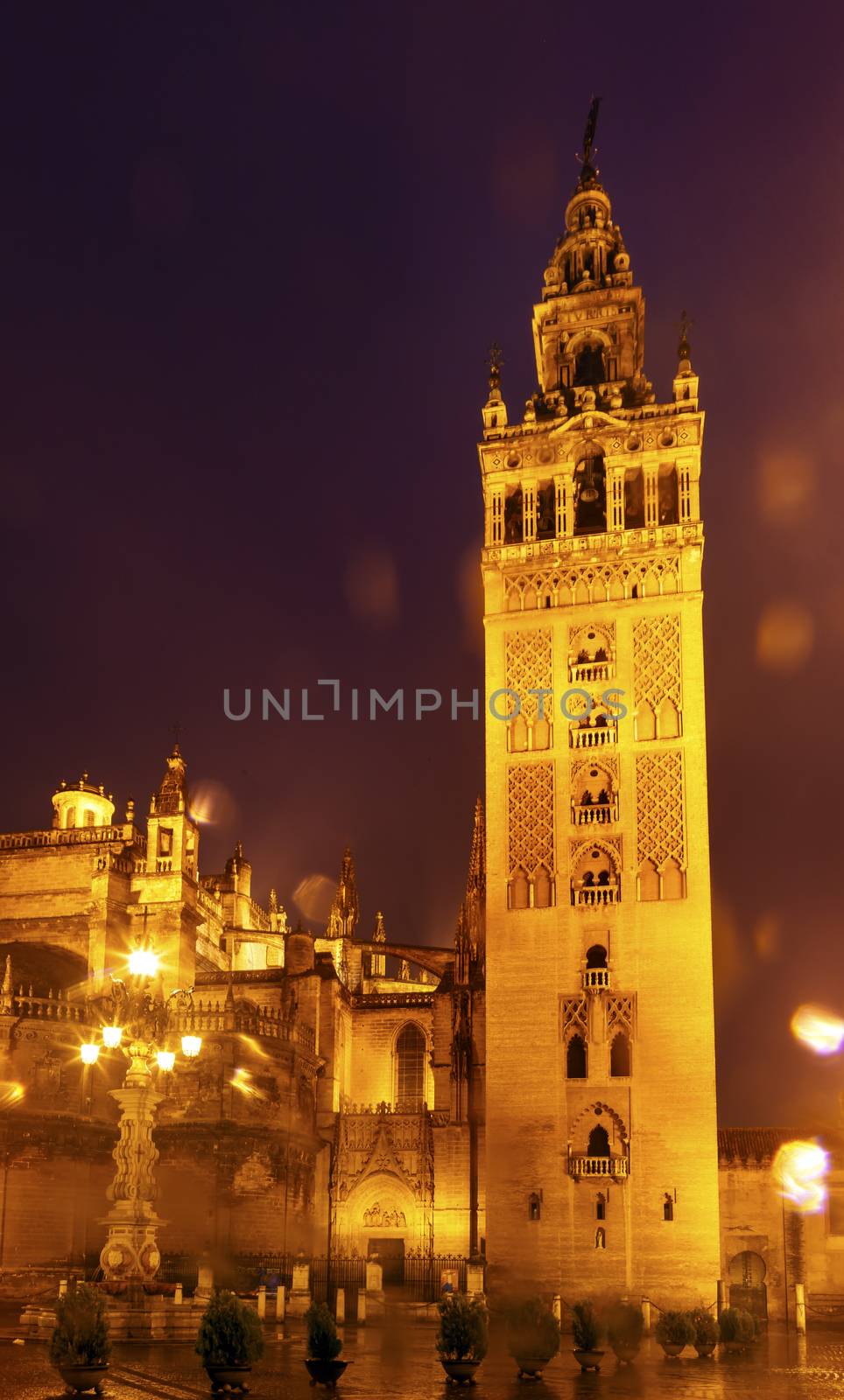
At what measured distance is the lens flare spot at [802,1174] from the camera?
147ft

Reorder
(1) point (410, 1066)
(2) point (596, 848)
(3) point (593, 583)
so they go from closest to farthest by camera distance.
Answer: (2) point (596, 848), (3) point (593, 583), (1) point (410, 1066)

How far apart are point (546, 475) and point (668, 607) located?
704 cm

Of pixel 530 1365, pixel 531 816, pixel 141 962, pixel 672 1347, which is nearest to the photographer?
pixel 530 1365

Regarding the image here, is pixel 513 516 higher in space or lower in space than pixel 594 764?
higher

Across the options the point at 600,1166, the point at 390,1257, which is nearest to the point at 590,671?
the point at 600,1166

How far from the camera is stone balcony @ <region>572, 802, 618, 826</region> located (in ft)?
148

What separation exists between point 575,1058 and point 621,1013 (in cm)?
207

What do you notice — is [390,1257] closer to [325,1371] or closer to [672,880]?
[672,880]

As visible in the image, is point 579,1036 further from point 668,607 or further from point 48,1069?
point 48,1069

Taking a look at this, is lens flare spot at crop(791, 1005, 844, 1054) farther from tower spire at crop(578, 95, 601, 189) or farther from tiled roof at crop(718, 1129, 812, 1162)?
tower spire at crop(578, 95, 601, 189)

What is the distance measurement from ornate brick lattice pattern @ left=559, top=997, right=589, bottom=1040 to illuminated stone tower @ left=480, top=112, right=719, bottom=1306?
0.06 m

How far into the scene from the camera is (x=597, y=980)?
43.4m

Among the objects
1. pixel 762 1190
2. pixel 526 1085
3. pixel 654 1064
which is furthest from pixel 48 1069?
pixel 762 1190

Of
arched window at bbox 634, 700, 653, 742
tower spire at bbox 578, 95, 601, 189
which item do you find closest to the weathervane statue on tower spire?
tower spire at bbox 578, 95, 601, 189
